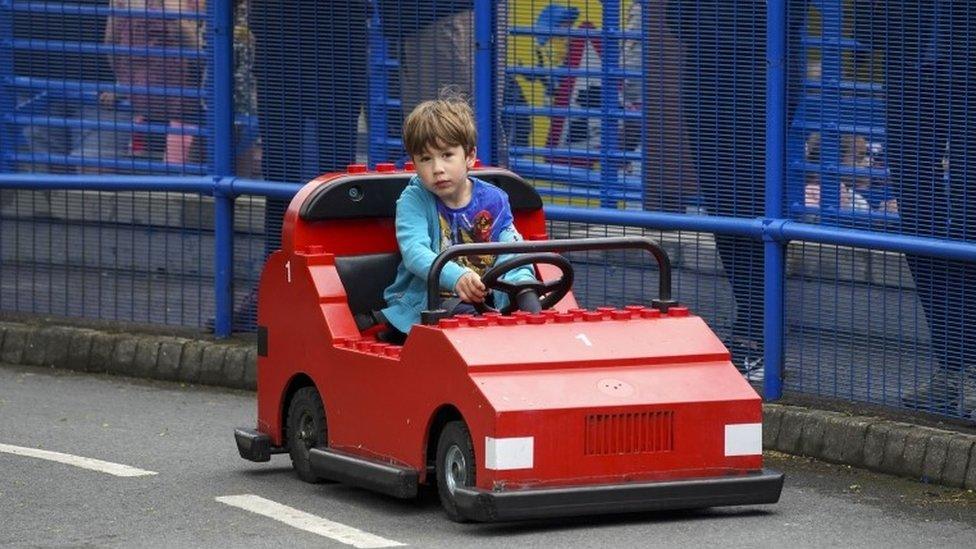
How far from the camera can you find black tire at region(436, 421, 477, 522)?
7.44 m

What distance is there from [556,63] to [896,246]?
7.40 feet

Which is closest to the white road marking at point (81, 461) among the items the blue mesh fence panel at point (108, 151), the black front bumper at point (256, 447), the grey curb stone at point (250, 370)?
the black front bumper at point (256, 447)

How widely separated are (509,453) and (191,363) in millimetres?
4676

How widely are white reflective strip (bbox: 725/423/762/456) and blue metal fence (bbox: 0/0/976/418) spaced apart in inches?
63.3

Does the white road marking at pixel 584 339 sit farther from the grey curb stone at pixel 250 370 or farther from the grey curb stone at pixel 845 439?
the grey curb stone at pixel 250 370

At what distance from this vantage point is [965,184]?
887cm

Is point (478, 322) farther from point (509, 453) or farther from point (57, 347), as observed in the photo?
point (57, 347)

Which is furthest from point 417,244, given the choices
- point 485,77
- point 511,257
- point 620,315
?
point 485,77

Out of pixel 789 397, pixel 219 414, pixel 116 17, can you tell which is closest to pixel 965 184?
pixel 789 397

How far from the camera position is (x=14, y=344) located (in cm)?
1230

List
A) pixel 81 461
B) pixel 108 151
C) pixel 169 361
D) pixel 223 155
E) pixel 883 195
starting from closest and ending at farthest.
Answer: pixel 81 461, pixel 883 195, pixel 169 361, pixel 223 155, pixel 108 151

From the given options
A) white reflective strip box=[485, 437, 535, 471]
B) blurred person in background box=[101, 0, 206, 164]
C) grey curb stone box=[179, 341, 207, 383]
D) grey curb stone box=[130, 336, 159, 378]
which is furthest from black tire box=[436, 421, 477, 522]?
blurred person in background box=[101, 0, 206, 164]

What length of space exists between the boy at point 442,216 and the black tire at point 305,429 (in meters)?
0.39

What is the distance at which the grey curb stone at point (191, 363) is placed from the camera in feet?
38.1
